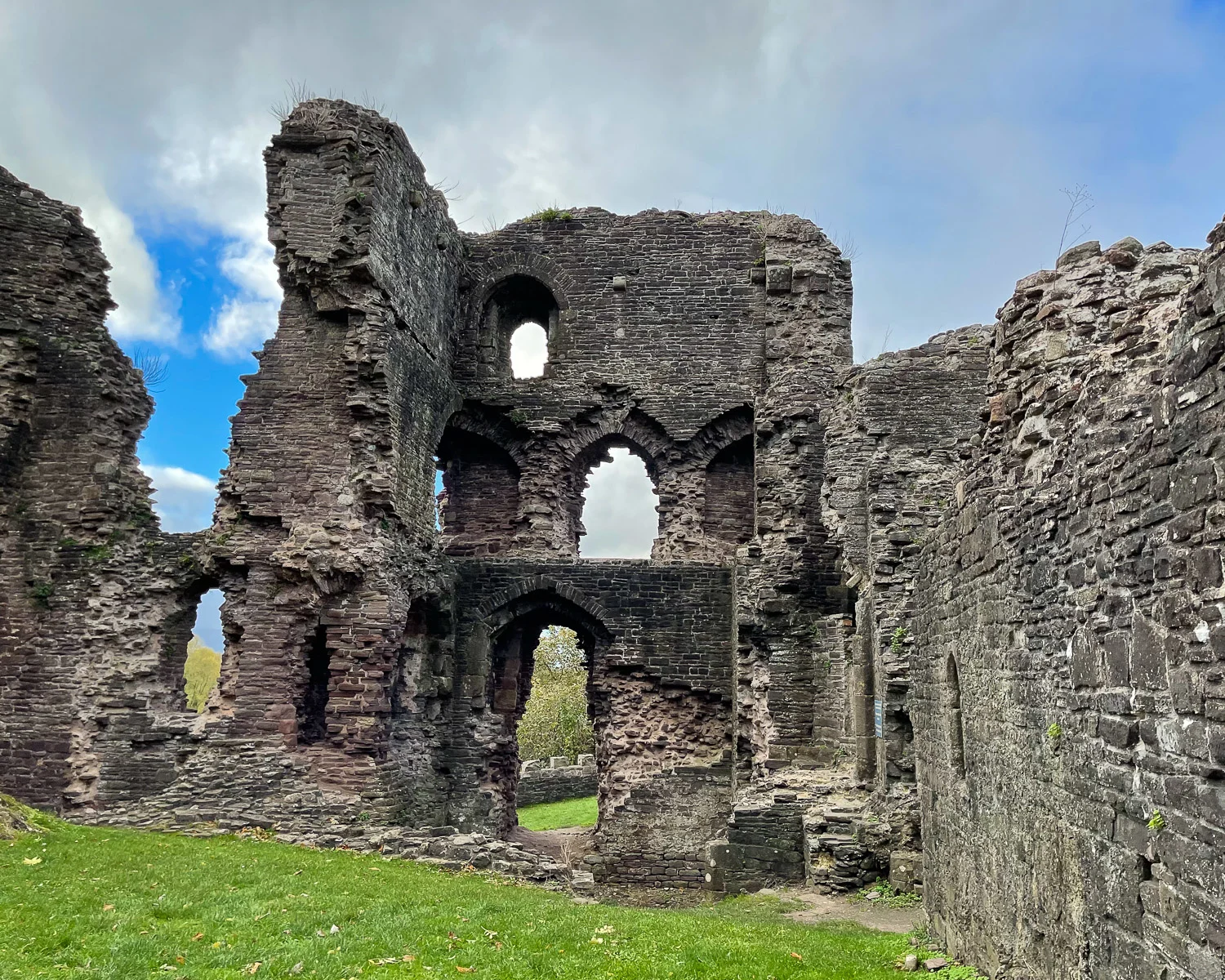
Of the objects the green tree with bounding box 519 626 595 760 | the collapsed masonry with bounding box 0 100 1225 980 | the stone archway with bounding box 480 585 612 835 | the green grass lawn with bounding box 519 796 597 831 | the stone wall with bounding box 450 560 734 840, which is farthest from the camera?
the green tree with bounding box 519 626 595 760

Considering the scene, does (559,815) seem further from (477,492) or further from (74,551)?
(74,551)

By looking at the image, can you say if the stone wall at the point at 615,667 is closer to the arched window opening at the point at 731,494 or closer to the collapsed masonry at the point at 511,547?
the collapsed masonry at the point at 511,547

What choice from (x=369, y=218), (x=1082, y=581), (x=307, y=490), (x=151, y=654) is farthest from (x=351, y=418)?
(x=1082, y=581)

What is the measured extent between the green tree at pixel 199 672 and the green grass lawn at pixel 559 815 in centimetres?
1607

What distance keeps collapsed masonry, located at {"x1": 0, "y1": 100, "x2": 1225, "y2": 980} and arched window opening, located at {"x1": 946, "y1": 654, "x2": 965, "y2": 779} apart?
0.03 metres

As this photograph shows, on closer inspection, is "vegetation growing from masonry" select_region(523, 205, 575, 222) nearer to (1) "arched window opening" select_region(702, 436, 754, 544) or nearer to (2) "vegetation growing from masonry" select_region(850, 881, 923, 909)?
(1) "arched window opening" select_region(702, 436, 754, 544)

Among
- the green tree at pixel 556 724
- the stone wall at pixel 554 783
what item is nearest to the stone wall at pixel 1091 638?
the stone wall at pixel 554 783

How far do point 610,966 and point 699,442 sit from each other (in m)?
14.0

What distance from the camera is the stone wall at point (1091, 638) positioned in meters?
3.60

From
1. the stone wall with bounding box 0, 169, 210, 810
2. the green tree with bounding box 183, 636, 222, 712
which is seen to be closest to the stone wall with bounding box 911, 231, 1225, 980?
the stone wall with bounding box 0, 169, 210, 810

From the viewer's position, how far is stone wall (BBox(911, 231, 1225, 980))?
11.8 feet

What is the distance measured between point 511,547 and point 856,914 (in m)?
11.4

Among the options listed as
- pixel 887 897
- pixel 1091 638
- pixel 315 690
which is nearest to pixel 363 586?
pixel 315 690

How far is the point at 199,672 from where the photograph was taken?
40.8 meters
